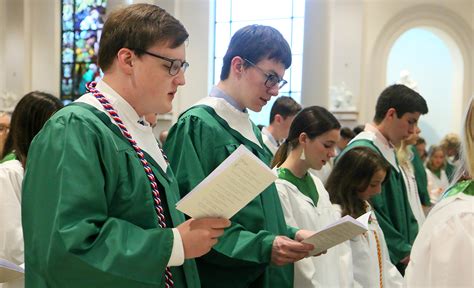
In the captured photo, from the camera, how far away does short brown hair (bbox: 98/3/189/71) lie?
1.69m

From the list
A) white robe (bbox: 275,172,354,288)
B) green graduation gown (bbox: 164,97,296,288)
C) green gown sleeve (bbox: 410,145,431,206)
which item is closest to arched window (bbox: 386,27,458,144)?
green gown sleeve (bbox: 410,145,431,206)

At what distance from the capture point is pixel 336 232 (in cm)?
216

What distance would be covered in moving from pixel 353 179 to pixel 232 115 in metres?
1.22

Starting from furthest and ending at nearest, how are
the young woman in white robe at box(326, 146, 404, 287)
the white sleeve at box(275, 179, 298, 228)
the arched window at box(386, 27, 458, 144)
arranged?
the arched window at box(386, 27, 458, 144), the young woman in white robe at box(326, 146, 404, 287), the white sleeve at box(275, 179, 298, 228)

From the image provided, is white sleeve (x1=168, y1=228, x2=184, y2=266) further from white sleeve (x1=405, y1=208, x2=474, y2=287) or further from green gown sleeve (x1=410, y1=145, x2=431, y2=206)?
green gown sleeve (x1=410, y1=145, x2=431, y2=206)

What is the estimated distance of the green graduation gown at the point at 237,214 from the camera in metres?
2.25

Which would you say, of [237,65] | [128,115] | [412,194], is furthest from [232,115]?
[412,194]

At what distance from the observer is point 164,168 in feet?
6.00

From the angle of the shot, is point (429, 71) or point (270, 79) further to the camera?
point (429, 71)

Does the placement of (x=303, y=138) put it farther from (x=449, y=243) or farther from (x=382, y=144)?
(x=449, y=243)

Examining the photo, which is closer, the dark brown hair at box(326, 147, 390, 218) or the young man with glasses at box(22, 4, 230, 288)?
the young man with glasses at box(22, 4, 230, 288)

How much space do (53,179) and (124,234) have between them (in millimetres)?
240

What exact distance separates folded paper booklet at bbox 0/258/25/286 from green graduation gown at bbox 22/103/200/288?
59 centimetres

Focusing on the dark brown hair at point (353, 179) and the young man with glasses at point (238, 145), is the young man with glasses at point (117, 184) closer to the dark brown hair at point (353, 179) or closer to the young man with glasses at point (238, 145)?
the young man with glasses at point (238, 145)
